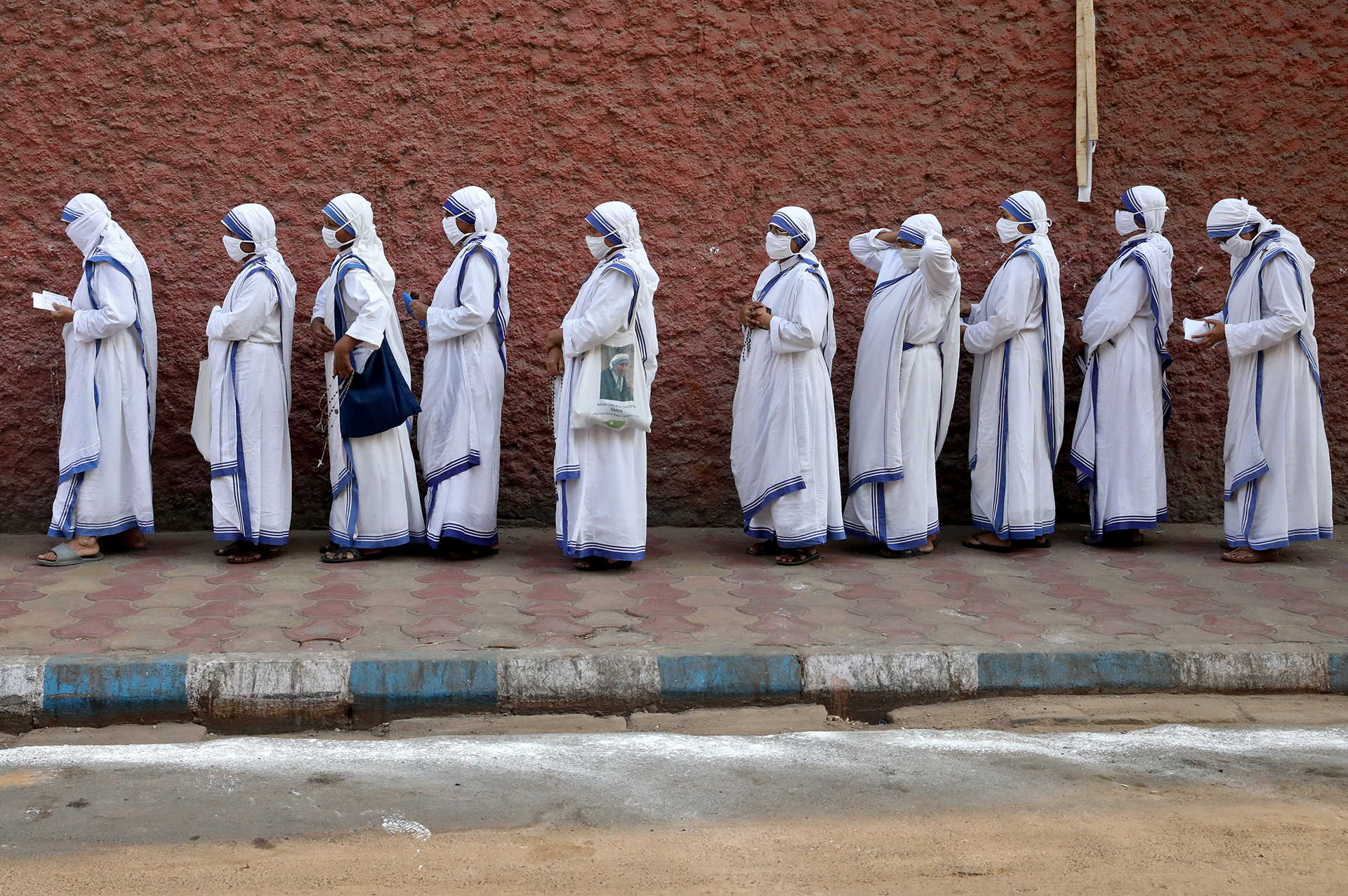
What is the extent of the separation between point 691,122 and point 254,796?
470 cm

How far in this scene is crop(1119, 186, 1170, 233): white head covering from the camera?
646 centimetres

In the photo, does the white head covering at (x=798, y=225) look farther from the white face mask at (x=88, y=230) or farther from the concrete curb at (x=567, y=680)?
the white face mask at (x=88, y=230)

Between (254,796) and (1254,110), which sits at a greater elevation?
(1254,110)

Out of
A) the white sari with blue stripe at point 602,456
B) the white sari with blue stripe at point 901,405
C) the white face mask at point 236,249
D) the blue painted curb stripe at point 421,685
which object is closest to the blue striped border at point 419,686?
the blue painted curb stripe at point 421,685

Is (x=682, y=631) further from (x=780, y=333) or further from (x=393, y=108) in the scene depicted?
(x=393, y=108)

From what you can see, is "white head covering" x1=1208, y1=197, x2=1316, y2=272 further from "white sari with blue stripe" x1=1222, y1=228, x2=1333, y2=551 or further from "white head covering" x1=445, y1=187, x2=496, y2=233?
"white head covering" x1=445, y1=187, x2=496, y2=233

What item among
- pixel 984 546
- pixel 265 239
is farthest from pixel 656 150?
pixel 984 546

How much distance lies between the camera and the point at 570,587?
5.39 m

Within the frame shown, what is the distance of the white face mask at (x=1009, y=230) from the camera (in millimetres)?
A: 6500

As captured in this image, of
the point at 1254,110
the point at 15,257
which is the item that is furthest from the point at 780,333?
the point at 15,257

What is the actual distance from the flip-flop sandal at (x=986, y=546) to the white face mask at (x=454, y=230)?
2956 mm

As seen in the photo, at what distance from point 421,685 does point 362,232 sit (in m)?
2.59

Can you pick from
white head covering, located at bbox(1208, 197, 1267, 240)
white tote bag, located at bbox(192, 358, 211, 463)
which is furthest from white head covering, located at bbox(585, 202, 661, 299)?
white head covering, located at bbox(1208, 197, 1267, 240)

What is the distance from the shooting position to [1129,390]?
6.45m
